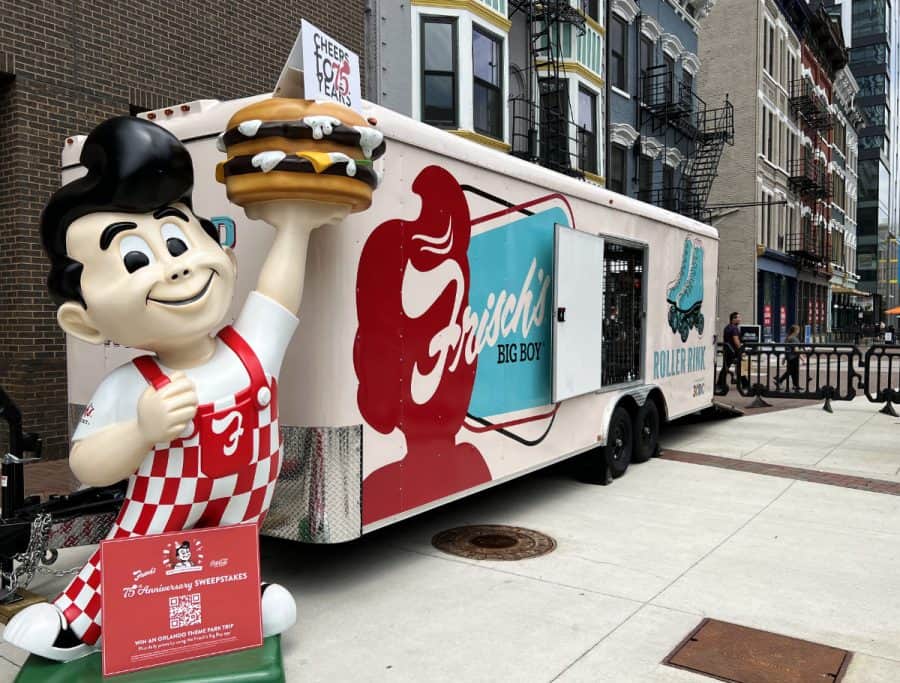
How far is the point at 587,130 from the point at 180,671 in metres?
17.3

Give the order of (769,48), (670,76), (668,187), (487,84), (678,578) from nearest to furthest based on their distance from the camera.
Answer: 1. (678,578)
2. (487,84)
3. (670,76)
4. (668,187)
5. (769,48)

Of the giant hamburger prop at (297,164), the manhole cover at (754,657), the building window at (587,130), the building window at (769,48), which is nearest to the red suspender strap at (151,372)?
the giant hamburger prop at (297,164)

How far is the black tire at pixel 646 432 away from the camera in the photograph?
806cm

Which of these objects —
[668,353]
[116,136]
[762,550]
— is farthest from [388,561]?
[668,353]

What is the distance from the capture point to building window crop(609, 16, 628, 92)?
20312mm

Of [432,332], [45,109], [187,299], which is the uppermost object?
[45,109]

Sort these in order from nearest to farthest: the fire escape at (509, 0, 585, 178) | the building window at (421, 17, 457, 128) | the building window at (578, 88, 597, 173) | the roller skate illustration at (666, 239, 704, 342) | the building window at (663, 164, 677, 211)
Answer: the roller skate illustration at (666, 239, 704, 342) → the building window at (421, 17, 457, 128) → the fire escape at (509, 0, 585, 178) → the building window at (578, 88, 597, 173) → the building window at (663, 164, 677, 211)

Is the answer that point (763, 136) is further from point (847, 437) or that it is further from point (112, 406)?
point (112, 406)

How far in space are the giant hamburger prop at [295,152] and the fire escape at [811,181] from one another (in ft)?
110

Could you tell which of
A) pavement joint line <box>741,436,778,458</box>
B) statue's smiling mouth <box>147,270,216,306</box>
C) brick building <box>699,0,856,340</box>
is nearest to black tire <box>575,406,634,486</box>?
pavement joint line <box>741,436,778,458</box>

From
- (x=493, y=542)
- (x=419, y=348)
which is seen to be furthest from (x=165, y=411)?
(x=493, y=542)

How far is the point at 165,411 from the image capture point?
122 inches

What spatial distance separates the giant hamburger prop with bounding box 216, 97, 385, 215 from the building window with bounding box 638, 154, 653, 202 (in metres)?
20.0

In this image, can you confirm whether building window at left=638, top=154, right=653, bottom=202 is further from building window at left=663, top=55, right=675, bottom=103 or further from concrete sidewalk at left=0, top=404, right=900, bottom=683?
concrete sidewalk at left=0, top=404, right=900, bottom=683
